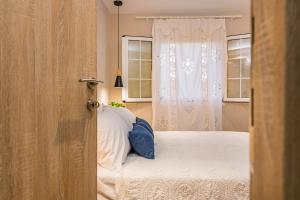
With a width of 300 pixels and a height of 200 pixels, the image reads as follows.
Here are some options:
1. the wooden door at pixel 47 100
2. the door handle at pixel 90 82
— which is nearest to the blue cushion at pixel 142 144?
the wooden door at pixel 47 100

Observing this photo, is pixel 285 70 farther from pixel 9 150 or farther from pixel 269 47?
pixel 9 150

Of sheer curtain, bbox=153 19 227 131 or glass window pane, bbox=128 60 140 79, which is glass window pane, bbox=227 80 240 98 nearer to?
sheer curtain, bbox=153 19 227 131

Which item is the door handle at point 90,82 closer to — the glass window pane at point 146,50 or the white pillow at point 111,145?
the white pillow at point 111,145

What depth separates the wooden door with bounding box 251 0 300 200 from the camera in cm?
34

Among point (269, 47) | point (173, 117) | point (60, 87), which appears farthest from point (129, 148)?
point (173, 117)

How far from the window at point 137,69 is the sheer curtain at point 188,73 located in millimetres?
190

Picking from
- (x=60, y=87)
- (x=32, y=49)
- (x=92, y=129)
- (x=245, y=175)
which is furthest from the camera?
(x=245, y=175)

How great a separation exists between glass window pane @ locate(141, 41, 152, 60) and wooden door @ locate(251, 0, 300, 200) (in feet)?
13.7

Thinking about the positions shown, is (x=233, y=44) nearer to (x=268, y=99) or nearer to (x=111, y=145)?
(x=111, y=145)

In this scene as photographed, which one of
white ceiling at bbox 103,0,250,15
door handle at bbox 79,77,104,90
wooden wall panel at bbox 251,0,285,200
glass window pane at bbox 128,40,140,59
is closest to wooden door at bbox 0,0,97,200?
door handle at bbox 79,77,104,90

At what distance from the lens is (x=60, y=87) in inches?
42.9

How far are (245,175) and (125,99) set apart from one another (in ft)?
9.78

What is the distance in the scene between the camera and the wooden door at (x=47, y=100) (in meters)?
0.81

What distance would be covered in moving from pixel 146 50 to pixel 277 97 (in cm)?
432
